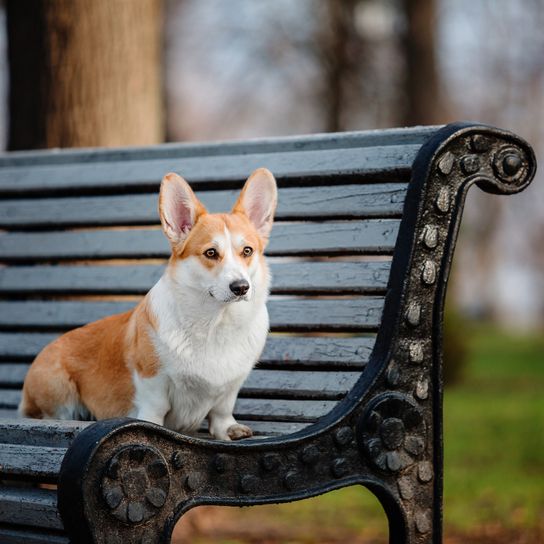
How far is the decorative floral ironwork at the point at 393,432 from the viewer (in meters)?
2.88

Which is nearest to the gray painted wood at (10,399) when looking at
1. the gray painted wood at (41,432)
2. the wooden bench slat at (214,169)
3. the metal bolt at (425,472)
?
the wooden bench slat at (214,169)

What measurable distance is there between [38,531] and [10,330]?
5.51 feet

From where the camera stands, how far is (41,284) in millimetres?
4238

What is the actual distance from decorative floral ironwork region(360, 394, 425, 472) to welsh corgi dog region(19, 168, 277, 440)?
0.45 m

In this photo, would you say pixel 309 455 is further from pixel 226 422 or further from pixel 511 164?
pixel 511 164

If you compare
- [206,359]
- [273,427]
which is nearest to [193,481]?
[206,359]

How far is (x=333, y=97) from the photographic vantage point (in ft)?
59.2

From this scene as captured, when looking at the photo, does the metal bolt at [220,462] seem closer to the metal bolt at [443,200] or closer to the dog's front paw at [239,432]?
the dog's front paw at [239,432]

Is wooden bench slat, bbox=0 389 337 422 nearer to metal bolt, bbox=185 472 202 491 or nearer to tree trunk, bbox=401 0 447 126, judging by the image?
metal bolt, bbox=185 472 202 491

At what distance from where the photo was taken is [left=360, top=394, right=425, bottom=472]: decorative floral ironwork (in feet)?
9.45

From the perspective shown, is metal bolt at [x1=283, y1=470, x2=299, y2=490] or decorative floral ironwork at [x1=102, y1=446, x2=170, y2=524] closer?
decorative floral ironwork at [x1=102, y1=446, x2=170, y2=524]

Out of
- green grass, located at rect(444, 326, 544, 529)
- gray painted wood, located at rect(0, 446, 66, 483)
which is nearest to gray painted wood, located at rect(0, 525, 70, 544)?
gray painted wood, located at rect(0, 446, 66, 483)

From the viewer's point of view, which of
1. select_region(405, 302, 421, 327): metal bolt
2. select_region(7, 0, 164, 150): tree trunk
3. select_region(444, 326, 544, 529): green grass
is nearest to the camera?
select_region(405, 302, 421, 327): metal bolt

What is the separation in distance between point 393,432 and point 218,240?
790 mm
